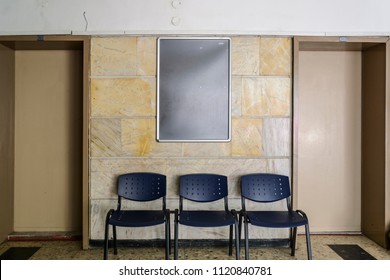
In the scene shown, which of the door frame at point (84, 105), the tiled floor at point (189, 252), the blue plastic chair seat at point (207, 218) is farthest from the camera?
the door frame at point (84, 105)

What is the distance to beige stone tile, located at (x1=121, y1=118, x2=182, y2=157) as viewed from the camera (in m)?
3.50

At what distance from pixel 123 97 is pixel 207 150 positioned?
3.48ft

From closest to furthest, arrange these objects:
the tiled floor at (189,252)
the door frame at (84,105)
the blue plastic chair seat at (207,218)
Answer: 1. the blue plastic chair seat at (207,218)
2. the tiled floor at (189,252)
3. the door frame at (84,105)

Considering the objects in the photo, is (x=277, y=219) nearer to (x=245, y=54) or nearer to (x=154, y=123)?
(x=154, y=123)

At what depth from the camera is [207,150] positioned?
3529mm

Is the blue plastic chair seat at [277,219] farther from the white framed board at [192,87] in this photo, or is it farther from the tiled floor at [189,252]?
the white framed board at [192,87]

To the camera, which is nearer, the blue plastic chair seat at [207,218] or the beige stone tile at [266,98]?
the blue plastic chair seat at [207,218]

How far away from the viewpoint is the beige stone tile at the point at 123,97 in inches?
137

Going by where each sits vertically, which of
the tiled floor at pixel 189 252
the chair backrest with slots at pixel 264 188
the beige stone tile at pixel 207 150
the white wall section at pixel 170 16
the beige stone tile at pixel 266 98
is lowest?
the tiled floor at pixel 189 252

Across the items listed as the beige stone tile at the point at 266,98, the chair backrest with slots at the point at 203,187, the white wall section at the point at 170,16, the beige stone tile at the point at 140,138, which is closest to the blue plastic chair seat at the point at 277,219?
the chair backrest with slots at the point at 203,187

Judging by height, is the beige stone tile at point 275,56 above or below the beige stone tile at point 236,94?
above

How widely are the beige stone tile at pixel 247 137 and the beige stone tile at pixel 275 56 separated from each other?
1.84ft

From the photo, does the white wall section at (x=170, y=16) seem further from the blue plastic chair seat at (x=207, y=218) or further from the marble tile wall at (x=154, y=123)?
the blue plastic chair seat at (x=207, y=218)
